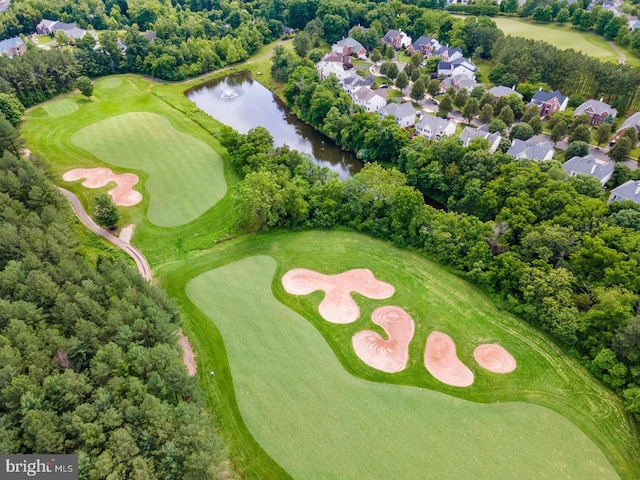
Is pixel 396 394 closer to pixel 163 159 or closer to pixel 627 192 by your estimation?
pixel 627 192

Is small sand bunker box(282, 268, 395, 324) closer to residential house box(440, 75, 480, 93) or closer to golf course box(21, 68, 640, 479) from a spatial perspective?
golf course box(21, 68, 640, 479)

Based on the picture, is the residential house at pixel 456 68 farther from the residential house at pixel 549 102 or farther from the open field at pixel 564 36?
the open field at pixel 564 36

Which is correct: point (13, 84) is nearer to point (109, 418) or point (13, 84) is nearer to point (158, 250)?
point (158, 250)

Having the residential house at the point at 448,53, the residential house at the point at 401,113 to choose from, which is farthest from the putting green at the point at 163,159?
the residential house at the point at 448,53

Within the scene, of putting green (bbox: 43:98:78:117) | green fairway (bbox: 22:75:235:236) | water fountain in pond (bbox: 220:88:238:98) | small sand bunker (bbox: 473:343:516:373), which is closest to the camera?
small sand bunker (bbox: 473:343:516:373)

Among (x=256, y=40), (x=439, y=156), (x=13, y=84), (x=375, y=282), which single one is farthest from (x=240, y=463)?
(x=256, y=40)

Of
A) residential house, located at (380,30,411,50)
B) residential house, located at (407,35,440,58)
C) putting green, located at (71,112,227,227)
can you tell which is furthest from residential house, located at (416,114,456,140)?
residential house, located at (380,30,411,50)
